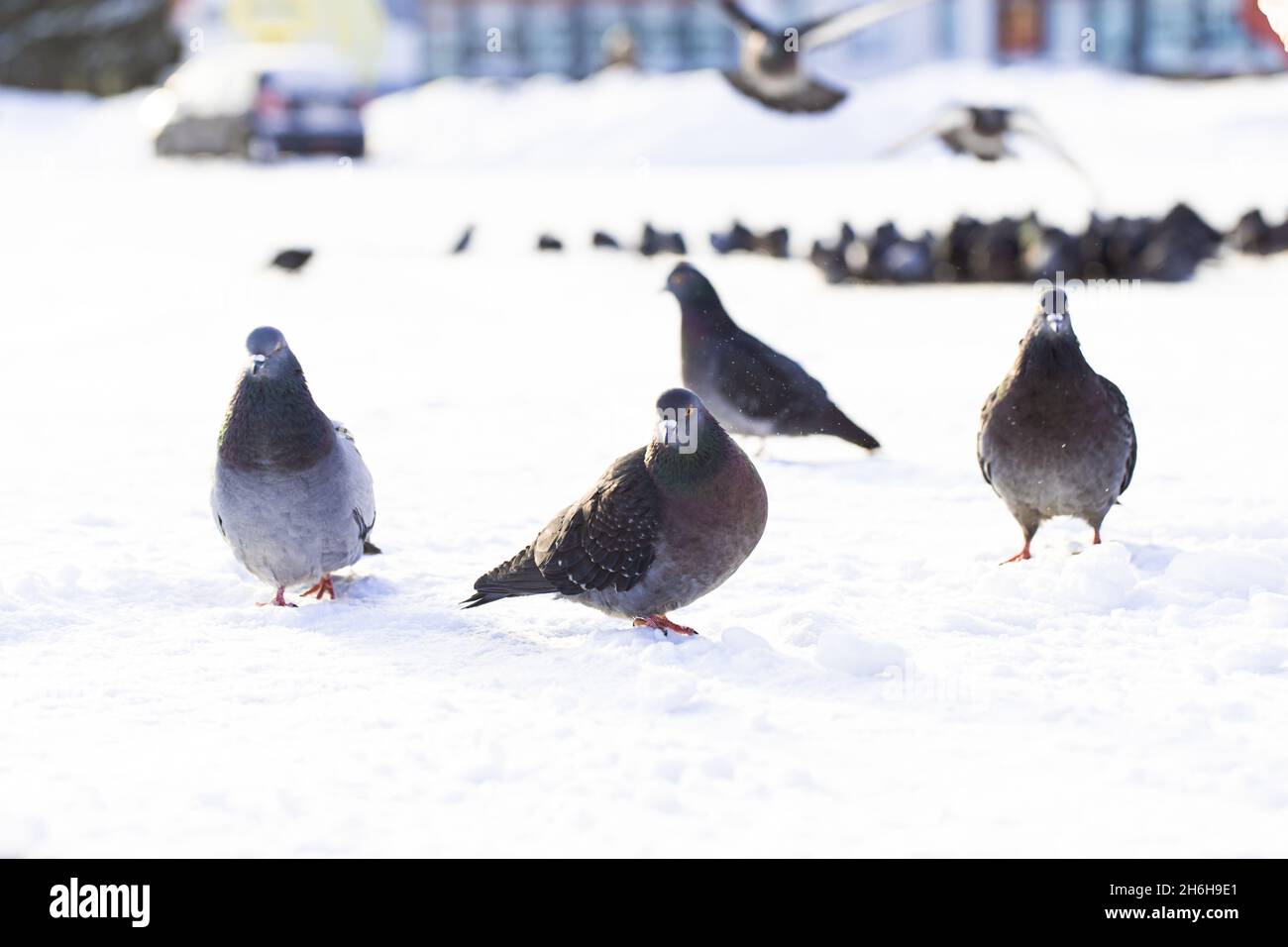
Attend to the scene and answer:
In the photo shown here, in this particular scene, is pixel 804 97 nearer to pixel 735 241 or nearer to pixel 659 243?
pixel 735 241

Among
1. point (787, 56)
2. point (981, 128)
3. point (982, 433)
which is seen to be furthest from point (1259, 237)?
point (982, 433)

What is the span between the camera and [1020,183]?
65.5ft

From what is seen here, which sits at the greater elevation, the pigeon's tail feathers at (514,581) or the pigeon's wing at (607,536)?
the pigeon's wing at (607,536)

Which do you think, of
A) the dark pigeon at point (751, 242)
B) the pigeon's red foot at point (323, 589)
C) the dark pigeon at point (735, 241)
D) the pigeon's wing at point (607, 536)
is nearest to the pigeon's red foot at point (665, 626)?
the pigeon's wing at point (607, 536)

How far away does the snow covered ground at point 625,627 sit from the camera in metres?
2.82

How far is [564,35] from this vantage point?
3578 cm

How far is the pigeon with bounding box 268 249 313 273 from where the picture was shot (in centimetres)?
1324

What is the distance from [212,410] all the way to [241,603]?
344cm

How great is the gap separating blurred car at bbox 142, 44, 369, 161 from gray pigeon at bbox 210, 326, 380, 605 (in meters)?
21.7

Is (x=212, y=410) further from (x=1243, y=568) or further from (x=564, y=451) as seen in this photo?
(x=1243, y=568)

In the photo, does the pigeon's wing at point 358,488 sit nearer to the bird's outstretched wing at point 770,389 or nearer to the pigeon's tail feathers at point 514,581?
the pigeon's tail feathers at point 514,581

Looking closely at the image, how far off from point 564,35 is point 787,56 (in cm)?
2287

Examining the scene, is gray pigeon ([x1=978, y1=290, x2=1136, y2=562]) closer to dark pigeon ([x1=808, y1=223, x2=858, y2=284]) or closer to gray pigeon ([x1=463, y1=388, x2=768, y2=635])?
gray pigeon ([x1=463, y1=388, x2=768, y2=635])

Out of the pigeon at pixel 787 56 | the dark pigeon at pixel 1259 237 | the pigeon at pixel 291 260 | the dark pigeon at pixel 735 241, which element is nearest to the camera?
the pigeon at pixel 787 56
